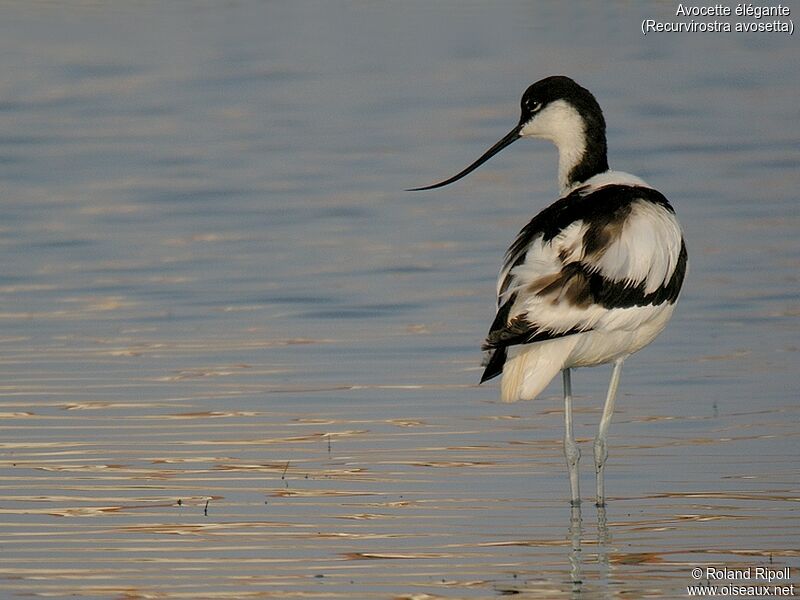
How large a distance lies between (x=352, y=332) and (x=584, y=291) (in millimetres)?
3710

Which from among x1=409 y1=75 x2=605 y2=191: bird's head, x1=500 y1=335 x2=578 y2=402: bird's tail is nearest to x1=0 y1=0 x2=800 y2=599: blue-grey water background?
x1=500 y1=335 x2=578 y2=402: bird's tail

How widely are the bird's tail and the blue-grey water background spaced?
44 cm

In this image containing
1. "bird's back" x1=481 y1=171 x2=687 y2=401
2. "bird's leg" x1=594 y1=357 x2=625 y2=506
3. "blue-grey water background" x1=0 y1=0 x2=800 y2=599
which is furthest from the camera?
"bird's leg" x1=594 y1=357 x2=625 y2=506

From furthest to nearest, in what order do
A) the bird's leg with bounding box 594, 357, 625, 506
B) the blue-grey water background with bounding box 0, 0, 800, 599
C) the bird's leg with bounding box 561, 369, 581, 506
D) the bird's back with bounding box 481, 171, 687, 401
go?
the bird's leg with bounding box 594, 357, 625, 506
the bird's leg with bounding box 561, 369, 581, 506
the bird's back with bounding box 481, 171, 687, 401
the blue-grey water background with bounding box 0, 0, 800, 599

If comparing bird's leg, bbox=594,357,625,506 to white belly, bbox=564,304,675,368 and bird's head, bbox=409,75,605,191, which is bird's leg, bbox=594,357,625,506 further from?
bird's head, bbox=409,75,605,191

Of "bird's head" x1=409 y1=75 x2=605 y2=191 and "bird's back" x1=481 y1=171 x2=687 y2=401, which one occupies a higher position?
"bird's head" x1=409 y1=75 x2=605 y2=191

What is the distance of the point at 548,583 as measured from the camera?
262 inches

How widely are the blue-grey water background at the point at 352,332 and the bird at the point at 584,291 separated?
506 millimetres

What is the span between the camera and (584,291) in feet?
25.9

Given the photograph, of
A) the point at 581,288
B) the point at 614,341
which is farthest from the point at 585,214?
the point at 614,341

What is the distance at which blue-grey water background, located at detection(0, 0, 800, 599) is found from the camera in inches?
282

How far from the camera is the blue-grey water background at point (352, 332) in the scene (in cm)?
716

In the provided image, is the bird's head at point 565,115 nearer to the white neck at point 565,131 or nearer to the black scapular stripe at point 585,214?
the white neck at point 565,131

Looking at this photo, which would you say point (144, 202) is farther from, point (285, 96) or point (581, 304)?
point (581, 304)
